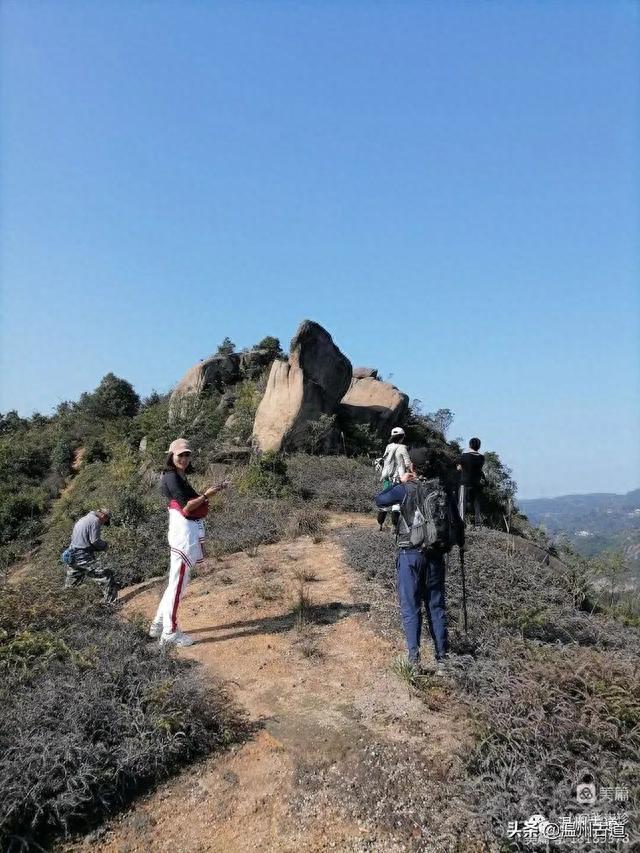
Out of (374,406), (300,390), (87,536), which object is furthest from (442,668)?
(374,406)

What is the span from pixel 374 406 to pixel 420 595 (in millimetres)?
15438

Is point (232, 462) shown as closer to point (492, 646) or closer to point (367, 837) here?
point (492, 646)

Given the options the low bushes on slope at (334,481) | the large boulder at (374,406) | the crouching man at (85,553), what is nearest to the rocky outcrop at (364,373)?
the large boulder at (374,406)

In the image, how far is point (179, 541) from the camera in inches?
208

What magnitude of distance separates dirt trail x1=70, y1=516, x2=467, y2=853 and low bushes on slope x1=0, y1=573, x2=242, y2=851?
157 mm

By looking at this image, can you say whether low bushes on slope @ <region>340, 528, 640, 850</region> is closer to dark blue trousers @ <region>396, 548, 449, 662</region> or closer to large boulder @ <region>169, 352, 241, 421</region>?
dark blue trousers @ <region>396, 548, 449, 662</region>

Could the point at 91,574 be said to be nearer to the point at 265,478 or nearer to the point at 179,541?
the point at 179,541

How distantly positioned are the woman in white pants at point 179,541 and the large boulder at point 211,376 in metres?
15.0

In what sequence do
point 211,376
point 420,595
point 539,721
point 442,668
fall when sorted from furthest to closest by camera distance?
1. point 211,376
2. point 420,595
3. point 442,668
4. point 539,721

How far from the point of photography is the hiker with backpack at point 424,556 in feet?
14.3

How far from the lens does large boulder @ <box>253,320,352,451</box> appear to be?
51.6ft

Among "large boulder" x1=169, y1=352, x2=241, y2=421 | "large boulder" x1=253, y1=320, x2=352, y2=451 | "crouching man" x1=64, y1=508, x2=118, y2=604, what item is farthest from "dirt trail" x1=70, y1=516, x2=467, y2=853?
"large boulder" x1=169, y1=352, x2=241, y2=421

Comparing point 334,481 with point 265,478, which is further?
point 334,481

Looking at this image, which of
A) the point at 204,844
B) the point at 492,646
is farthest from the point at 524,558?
the point at 204,844
